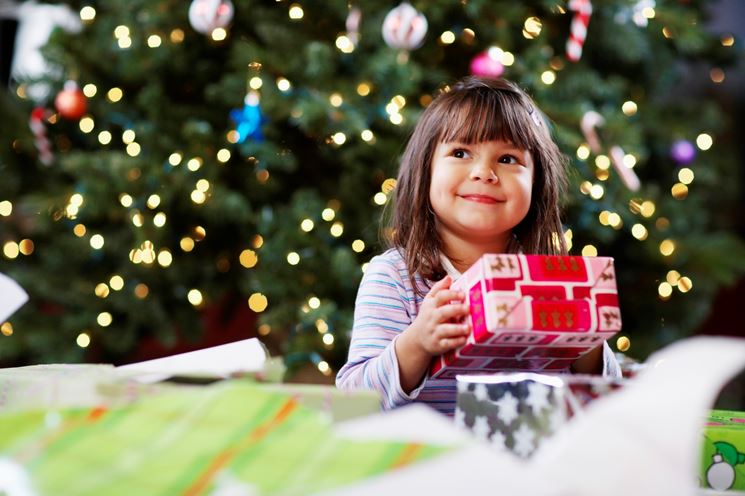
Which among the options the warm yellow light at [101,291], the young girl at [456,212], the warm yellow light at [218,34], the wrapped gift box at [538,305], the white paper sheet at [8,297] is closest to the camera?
the white paper sheet at [8,297]

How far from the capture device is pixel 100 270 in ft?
7.64

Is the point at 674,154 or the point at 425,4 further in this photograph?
the point at 674,154

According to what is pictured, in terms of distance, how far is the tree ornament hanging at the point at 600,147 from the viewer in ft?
6.91

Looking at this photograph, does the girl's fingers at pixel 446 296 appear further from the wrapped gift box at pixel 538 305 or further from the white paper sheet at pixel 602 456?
the white paper sheet at pixel 602 456

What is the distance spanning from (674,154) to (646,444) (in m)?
2.33

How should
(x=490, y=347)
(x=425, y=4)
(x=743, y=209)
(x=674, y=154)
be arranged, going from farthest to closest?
(x=743, y=209) → (x=674, y=154) → (x=425, y=4) → (x=490, y=347)

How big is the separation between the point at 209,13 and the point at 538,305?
1.57 metres

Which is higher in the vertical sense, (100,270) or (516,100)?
(516,100)

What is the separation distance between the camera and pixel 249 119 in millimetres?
2096

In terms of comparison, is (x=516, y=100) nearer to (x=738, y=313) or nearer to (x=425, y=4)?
(x=425, y=4)

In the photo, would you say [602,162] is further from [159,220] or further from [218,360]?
[218,360]

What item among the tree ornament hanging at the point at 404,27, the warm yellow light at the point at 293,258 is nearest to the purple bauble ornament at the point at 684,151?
the tree ornament hanging at the point at 404,27

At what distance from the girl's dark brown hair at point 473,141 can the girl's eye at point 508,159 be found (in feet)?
0.06

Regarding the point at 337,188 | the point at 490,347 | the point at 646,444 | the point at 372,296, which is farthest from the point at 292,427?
the point at 337,188
